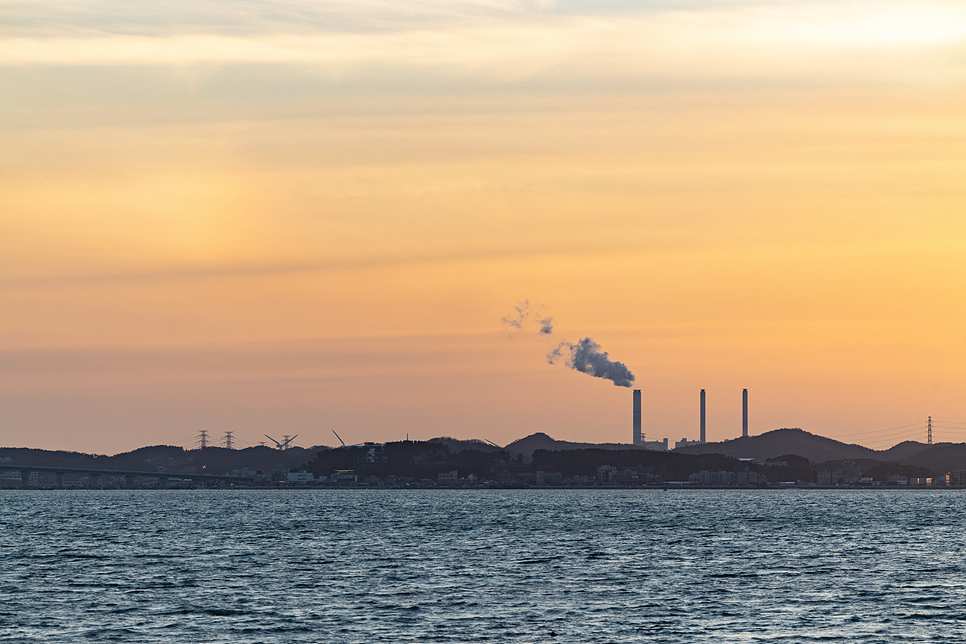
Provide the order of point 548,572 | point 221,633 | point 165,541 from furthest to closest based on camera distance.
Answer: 1. point 165,541
2. point 548,572
3. point 221,633

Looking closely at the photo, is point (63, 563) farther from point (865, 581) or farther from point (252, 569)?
point (865, 581)

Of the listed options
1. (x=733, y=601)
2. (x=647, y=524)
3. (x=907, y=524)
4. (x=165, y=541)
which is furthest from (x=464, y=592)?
(x=907, y=524)

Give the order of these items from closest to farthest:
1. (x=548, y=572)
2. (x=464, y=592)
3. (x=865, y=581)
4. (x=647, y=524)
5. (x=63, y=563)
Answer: (x=464, y=592), (x=865, y=581), (x=548, y=572), (x=63, y=563), (x=647, y=524)

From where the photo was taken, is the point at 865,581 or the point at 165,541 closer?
the point at 865,581

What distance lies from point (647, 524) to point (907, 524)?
38755 mm

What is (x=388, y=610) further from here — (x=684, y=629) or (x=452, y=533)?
(x=452, y=533)

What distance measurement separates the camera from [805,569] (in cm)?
9762

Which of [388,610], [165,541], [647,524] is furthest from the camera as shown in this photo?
[647,524]

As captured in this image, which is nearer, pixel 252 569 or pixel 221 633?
pixel 221 633

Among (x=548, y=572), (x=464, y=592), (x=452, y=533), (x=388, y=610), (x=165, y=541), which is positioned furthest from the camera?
(x=452, y=533)

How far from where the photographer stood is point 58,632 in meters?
63.2

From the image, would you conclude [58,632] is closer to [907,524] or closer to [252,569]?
[252,569]

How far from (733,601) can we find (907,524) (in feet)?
388

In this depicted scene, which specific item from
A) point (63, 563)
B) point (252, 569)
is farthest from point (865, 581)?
point (63, 563)
